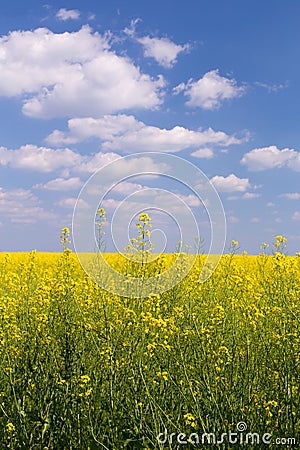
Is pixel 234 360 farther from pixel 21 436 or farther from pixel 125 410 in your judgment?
pixel 21 436

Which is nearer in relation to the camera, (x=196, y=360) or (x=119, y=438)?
(x=119, y=438)

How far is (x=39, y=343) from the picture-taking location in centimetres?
427

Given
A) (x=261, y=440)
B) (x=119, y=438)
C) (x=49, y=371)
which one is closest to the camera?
(x=261, y=440)

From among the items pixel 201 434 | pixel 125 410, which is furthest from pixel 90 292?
pixel 201 434

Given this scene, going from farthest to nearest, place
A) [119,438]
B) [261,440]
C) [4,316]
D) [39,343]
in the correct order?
[4,316] → [39,343] → [119,438] → [261,440]

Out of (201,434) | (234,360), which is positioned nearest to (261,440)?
A: (201,434)

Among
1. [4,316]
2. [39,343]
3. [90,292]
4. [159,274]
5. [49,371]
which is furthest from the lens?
[90,292]

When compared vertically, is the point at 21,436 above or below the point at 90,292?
below

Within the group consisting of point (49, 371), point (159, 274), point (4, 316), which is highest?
point (159, 274)

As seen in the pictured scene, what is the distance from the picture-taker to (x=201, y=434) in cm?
322

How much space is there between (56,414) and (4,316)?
4.15 feet

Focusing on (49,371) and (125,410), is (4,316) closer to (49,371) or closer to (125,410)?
(49,371)

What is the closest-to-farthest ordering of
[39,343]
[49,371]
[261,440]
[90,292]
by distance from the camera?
[261,440] < [49,371] < [39,343] < [90,292]

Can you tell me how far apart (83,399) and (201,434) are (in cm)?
111
